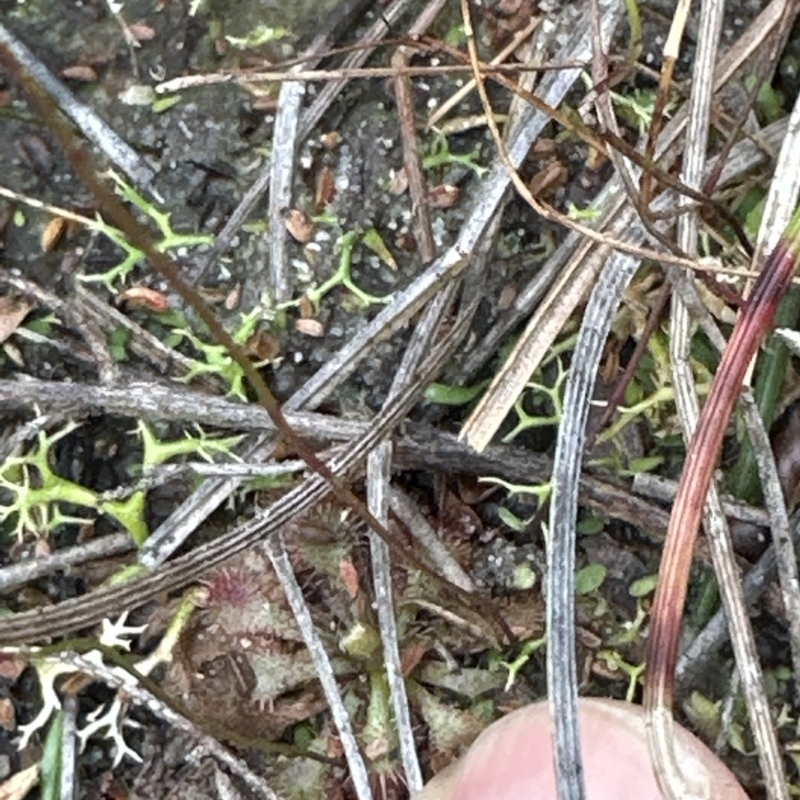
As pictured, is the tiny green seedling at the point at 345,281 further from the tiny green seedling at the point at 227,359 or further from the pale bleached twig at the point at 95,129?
the pale bleached twig at the point at 95,129

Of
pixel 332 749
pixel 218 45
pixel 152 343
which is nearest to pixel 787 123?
pixel 218 45

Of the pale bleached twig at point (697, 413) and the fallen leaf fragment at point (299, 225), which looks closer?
the pale bleached twig at point (697, 413)

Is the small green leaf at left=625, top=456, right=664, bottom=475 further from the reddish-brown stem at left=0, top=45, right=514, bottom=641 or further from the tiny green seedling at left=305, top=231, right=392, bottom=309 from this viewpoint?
the tiny green seedling at left=305, top=231, right=392, bottom=309

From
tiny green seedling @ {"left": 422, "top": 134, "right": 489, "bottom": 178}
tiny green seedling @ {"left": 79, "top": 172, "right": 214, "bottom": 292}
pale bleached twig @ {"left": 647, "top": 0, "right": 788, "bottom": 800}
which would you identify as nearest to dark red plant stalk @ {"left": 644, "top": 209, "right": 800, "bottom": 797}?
pale bleached twig @ {"left": 647, "top": 0, "right": 788, "bottom": 800}

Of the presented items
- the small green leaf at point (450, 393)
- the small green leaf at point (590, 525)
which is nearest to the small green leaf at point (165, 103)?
the small green leaf at point (450, 393)

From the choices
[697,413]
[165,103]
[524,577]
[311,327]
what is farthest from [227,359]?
[697,413]

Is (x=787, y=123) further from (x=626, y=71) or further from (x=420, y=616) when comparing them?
(x=420, y=616)
